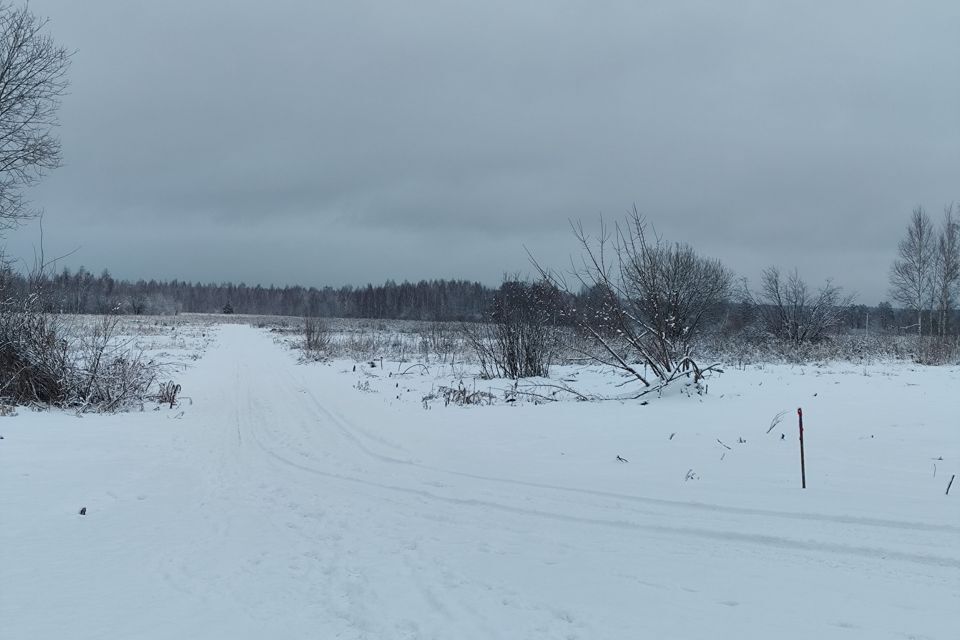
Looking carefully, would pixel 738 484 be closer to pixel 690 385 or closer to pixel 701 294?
pixel 690 385

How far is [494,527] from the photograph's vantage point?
482cm

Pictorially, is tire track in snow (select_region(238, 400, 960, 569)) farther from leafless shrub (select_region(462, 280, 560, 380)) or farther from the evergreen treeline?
the evergreen treeline

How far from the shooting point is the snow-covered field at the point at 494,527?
10.5 ft

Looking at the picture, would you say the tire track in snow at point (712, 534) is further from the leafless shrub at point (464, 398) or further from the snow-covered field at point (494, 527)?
the leafless shrub at point (464, 398)

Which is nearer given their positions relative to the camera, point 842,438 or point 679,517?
point 679,517

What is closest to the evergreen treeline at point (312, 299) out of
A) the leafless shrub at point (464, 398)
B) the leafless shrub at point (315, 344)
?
the leafless shrub at point (315, 344)

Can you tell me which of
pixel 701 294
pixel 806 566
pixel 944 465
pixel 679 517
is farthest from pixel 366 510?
pixel 701 294

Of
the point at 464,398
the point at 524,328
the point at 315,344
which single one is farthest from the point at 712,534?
the point at 315,344

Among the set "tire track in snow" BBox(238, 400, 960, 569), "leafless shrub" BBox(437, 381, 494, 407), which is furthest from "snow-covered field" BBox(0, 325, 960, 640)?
"leafless shrub" BBox(437, 381, 494, 407)

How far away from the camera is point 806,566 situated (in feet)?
12.3

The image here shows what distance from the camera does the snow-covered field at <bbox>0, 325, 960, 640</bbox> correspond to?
3195 millimetres

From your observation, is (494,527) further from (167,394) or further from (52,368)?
(52,368)

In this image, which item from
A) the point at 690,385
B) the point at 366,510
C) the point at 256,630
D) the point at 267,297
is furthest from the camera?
the point at 267,297

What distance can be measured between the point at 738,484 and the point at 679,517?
121cm
